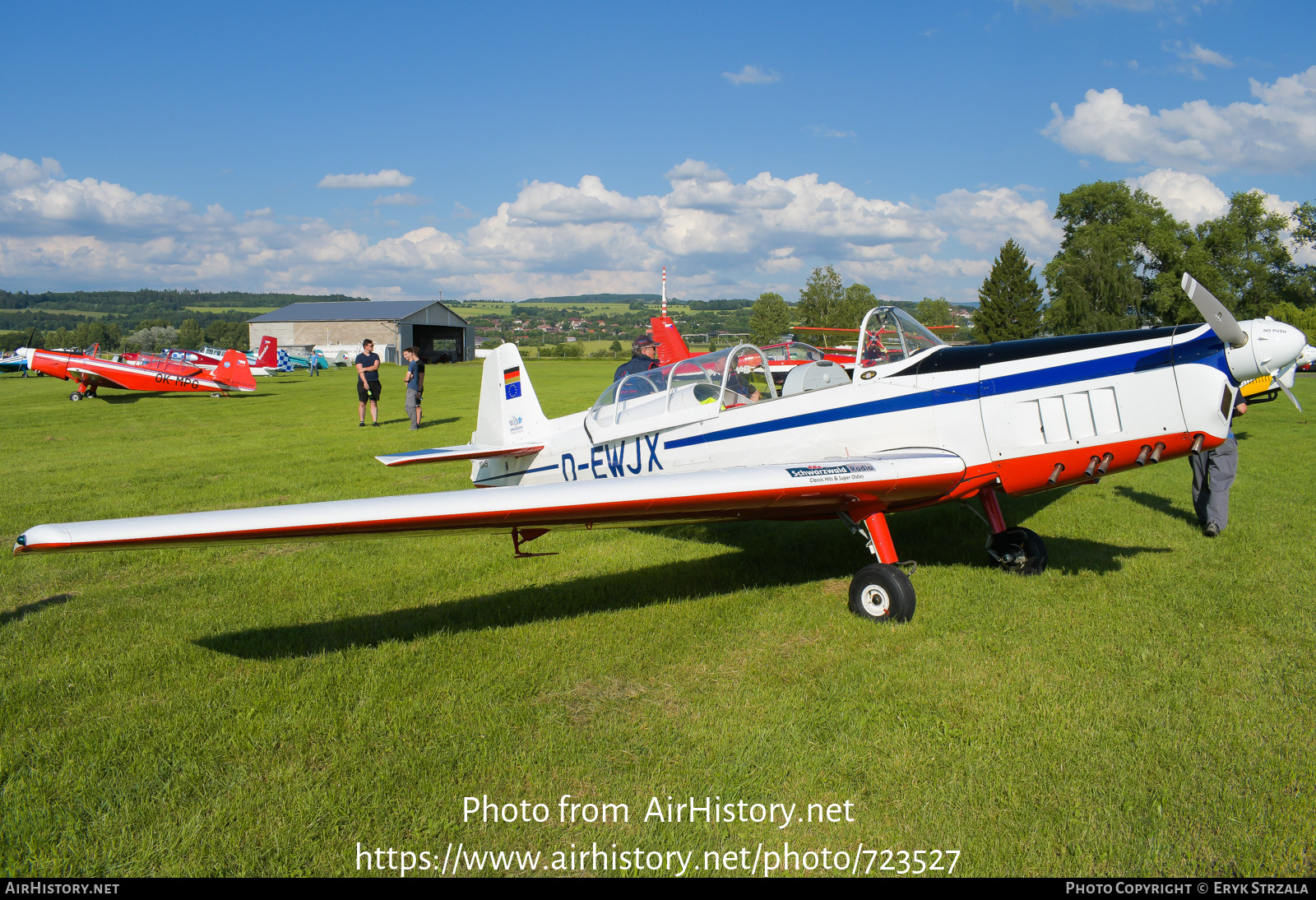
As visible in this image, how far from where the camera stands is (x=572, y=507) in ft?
13.2

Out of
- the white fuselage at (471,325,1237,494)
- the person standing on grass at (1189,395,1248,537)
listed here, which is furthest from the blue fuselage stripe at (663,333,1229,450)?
the person standing on grass at (1189,395,1248,537)

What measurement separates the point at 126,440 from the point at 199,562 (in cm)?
1029

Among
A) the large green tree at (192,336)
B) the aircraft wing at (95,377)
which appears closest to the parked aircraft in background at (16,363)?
the aircraft wing at (95,377)

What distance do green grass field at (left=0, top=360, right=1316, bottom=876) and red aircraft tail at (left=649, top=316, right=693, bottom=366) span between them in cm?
1162

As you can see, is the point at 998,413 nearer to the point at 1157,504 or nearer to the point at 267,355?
the point at 1157,504

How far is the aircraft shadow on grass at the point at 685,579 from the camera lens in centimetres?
461

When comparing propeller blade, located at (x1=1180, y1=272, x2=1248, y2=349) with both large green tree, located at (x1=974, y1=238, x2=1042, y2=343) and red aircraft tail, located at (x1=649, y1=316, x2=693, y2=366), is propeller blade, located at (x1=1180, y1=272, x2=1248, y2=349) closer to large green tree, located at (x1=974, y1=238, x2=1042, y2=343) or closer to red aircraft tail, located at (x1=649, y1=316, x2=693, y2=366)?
red aircraft tail, located at (x1=649, y1=316, x2=693, y2=366)

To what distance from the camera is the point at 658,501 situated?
4.29m

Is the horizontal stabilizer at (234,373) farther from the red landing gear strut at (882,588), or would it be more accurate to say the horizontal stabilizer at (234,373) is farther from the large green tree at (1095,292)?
the large green tree at (1095,292)

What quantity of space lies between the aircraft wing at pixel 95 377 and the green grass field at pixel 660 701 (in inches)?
840

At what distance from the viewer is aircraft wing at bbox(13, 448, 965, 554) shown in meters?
3.33

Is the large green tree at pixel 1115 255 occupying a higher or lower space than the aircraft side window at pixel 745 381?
higher
